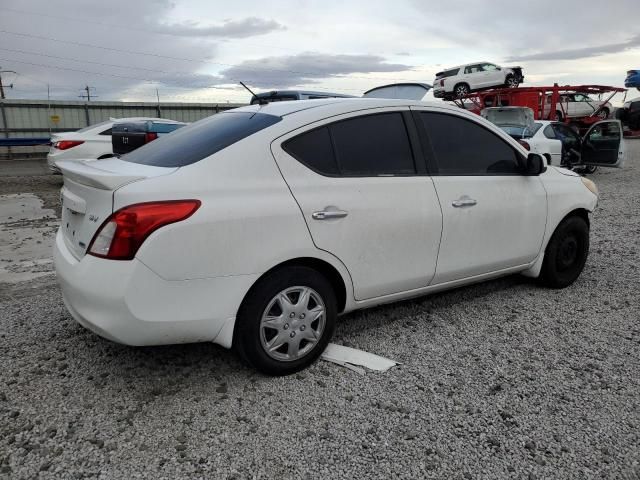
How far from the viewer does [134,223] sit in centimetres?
254

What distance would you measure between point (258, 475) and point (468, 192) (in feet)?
7.75

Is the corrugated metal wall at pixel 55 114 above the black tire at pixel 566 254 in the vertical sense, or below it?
above

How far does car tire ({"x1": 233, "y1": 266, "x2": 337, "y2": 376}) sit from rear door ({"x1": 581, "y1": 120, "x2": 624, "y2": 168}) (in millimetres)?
10874

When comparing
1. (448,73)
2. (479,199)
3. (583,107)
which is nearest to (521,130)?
(479,199)

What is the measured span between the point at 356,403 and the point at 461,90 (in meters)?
20.5

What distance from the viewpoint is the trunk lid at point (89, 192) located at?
8.80 ft

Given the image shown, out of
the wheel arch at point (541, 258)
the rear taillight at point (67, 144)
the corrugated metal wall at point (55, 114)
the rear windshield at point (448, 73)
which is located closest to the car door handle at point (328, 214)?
the wheel arch at point (541, 258)

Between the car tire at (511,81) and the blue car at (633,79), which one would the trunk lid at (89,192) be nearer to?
the car tire at (511,81)

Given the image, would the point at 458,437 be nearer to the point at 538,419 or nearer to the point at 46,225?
the point at 538,419

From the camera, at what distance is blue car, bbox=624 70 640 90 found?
27.3 meters

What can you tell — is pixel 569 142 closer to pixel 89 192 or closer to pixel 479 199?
pixel 479 199

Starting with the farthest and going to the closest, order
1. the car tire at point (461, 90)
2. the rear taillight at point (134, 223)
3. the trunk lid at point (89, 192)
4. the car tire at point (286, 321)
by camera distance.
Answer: the car tire at point (461, 90), the car tire at point (286, 321), the trunk lid at point (89, 192), the rear taillight at point (134, 223)

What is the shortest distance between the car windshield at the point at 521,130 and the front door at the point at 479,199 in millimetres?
9282

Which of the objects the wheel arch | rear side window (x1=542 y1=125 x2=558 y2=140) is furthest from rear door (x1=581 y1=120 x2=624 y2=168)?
the wheel arch
